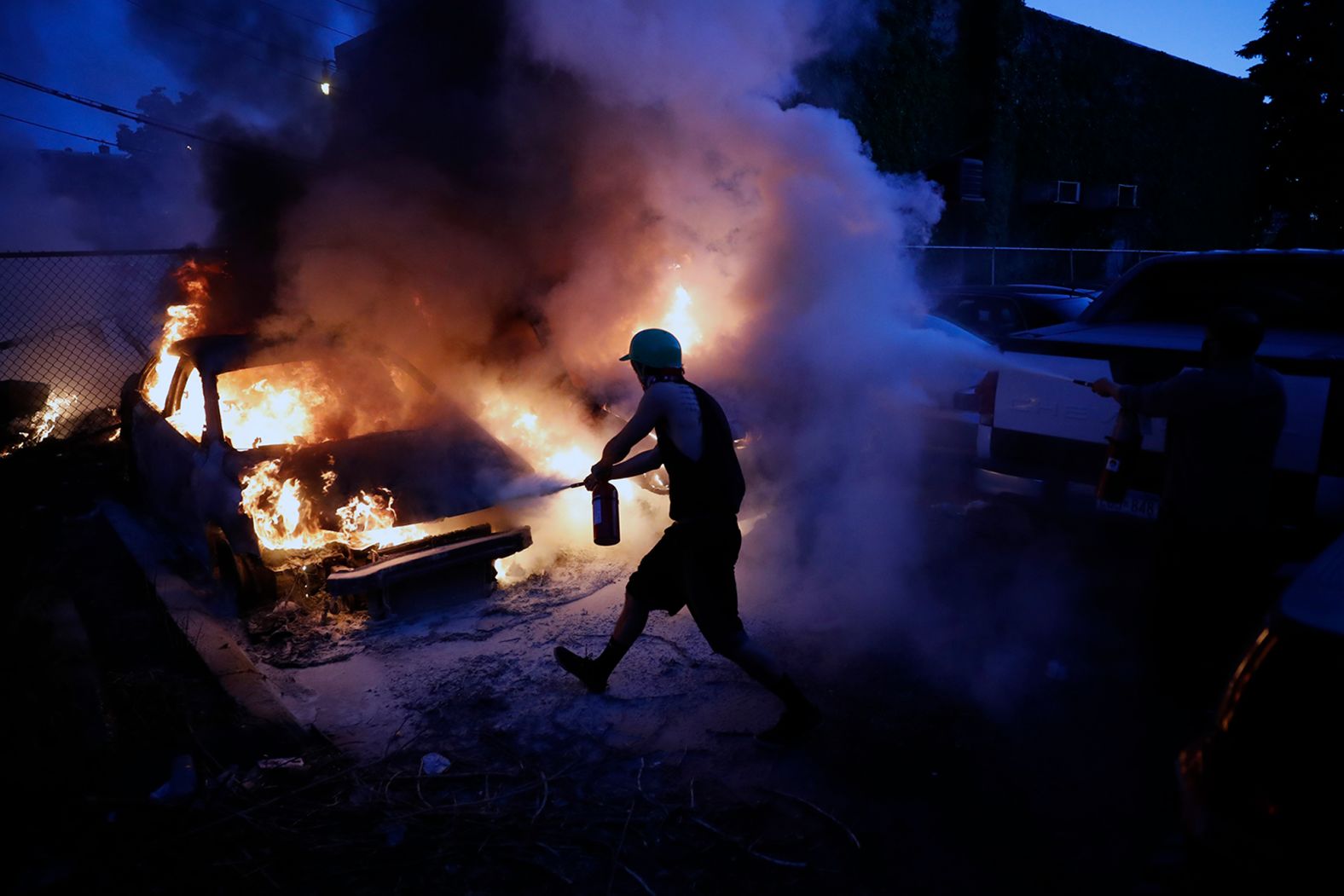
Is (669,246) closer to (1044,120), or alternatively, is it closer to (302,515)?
(302,515)

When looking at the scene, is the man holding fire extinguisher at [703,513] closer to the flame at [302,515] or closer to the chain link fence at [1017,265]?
the flame at [302,515]

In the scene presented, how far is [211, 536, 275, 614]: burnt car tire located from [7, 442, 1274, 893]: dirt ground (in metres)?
0.29

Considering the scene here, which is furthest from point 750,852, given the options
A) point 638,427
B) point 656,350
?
point 656,350

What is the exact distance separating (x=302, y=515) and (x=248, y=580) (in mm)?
532

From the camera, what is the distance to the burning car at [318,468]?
17.5 ft

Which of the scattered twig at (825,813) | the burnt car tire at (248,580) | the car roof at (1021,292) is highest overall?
the car roof at (1021,292)

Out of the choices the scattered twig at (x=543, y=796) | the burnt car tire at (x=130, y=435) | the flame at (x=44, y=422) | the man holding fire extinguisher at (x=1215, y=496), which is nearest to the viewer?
the scattered twig at (x=543, y=796)

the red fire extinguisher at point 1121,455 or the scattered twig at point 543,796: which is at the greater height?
the red fire extinguisher at point 1121,455

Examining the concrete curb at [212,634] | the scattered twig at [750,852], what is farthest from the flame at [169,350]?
the scattered twig at [750,852]

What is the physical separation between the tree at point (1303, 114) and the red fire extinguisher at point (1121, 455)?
29.2m

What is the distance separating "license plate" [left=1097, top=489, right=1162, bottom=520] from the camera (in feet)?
14.2

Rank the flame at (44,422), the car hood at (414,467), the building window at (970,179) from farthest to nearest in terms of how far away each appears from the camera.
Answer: the building window at (970,179) → the flame at (44,422) → the car hood at (414,467)

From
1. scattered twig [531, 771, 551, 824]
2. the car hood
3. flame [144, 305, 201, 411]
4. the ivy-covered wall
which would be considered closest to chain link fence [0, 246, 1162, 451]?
flame [144, 305, 201, 411]

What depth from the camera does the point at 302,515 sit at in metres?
5.38
